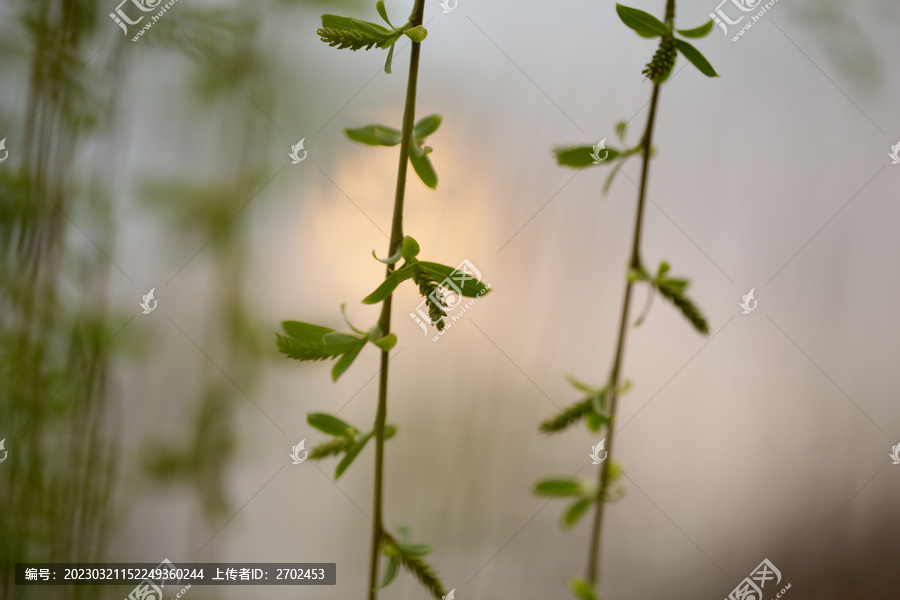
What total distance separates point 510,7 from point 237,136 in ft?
1.05

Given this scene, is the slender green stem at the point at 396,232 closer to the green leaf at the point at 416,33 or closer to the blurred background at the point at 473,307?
the green leaf at the point at 416,33

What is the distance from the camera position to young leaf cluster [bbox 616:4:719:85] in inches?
8.7

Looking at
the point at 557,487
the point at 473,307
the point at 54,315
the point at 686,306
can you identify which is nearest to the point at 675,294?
the point at 686,306

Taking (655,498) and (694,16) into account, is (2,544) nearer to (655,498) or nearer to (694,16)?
(655,498)

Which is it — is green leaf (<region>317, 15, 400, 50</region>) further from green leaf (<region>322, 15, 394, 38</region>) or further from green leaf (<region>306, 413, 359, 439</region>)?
green leaf (<region>306, 413, 359, 439</region>)

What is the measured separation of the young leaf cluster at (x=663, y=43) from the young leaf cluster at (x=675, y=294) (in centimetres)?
8

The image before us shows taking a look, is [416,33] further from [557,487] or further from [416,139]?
[557,487]

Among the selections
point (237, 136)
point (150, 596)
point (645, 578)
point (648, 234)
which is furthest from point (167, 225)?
point (645, 578)

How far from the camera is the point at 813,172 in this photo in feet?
1.92

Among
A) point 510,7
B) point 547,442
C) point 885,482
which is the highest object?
point 510,7

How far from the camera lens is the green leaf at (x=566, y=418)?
0.22 metres

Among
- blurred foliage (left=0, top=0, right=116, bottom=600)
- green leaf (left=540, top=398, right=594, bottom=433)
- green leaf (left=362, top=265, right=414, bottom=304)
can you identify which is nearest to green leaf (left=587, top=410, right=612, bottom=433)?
green leaf (left=540, top=398, right=594, bottom=433)

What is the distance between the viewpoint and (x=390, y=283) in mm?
257

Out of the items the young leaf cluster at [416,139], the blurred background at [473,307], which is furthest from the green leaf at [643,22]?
the blurred background at [473,307]
